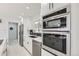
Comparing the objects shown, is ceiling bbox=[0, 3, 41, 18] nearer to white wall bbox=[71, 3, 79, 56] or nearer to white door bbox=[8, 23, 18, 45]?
white door bbox=[8, 23, 18, 45]

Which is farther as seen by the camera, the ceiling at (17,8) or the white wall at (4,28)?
the white wall at (4,28)

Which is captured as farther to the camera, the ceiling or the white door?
the white door

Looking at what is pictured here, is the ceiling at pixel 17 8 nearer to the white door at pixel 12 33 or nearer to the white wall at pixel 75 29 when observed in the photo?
the white door at pixel 12 33

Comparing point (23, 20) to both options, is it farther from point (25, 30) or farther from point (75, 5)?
point (75, 5)

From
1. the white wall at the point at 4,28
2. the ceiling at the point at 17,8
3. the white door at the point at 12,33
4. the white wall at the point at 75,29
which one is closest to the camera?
the white wall at the point at 75,29

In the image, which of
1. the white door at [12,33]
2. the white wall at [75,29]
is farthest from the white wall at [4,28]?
the white wall at [75,29]

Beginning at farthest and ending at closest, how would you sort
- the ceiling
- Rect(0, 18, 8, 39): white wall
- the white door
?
the white door < Rect(0, 18, 8, 39): white wall < the ceiling

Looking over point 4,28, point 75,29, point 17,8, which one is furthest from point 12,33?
point 75,29

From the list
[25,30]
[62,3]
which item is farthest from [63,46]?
[25,30]

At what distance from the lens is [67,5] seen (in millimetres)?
726

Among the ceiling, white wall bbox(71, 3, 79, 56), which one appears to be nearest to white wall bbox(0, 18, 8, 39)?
the ceiling

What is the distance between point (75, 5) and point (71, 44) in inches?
9.5

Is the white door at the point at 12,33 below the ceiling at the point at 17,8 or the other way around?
below

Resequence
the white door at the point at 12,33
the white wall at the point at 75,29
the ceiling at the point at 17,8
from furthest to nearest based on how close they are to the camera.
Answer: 1. the white door at the point at 12,33
2. the ceiling at the point at 17,8
3. the white wall at the point at 75,29
